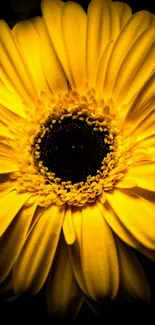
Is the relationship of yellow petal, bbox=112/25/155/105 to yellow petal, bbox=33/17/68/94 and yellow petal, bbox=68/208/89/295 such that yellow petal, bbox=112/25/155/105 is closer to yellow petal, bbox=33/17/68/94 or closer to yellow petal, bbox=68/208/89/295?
yellow petal, bbox=33/17/68/94

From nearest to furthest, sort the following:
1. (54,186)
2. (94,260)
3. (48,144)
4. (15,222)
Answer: (94,260) → (15,222) → (54,186) → (48,144)

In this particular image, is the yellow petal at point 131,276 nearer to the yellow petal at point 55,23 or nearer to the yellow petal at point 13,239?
the yellow petal at point 13,239

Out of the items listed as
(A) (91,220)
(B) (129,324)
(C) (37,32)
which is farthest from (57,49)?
(B) (129,324)

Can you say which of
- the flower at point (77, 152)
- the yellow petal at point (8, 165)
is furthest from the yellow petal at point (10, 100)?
the yellow petal at point (8, 165)

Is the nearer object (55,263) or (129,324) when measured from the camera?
(55,263)

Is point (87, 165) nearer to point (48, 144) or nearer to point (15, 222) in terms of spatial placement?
point (48, 144)

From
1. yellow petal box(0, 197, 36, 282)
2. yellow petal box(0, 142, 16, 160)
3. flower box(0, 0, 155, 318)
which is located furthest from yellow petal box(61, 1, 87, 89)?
yellow petal box(0, 197, 36, 282)

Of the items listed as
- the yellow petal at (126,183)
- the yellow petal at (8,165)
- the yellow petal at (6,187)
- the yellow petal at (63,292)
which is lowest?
the yellow petal at (63,292)
